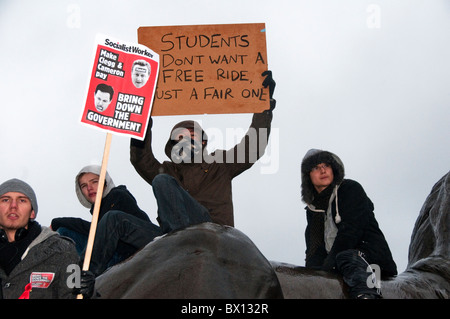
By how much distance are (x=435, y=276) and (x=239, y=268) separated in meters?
2.39

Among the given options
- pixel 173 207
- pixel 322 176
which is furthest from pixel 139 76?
pixel 322 176

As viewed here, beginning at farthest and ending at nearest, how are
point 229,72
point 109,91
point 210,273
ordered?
point 229,72 < point 109,91 < point 210,273

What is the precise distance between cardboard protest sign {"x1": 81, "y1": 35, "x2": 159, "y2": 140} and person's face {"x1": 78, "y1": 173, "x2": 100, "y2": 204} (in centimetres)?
165

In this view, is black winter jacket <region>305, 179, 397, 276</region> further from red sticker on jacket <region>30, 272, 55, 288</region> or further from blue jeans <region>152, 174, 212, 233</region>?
red sticker on jacket <region>30, 272, 55, 288</region>

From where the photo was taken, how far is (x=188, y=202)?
606 centimetres

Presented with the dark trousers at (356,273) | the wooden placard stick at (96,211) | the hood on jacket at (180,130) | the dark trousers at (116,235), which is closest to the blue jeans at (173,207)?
the dark trousers at (116,235)

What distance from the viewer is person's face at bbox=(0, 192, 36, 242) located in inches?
202

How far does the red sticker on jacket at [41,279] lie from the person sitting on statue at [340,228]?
2495 millimetres

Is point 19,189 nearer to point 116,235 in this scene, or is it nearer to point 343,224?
point 116,235

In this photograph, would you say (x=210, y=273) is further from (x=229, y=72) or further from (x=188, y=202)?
(x=229, y=72)

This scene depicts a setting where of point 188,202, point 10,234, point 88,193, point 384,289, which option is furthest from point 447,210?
point 10,234

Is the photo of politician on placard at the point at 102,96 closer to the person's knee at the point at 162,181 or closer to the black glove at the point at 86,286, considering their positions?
the person's knee at the point at 162,181

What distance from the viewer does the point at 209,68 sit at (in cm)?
828

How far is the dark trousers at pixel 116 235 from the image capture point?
5875 mm
